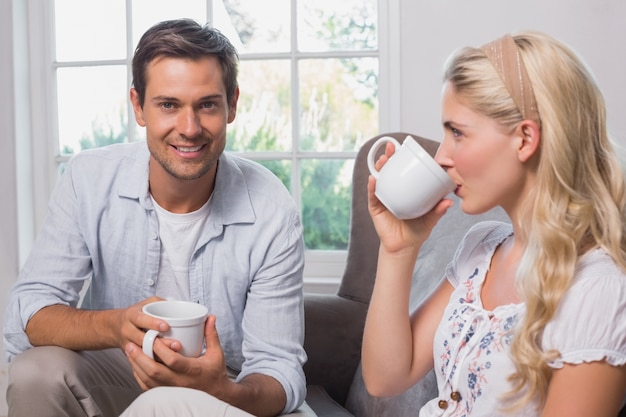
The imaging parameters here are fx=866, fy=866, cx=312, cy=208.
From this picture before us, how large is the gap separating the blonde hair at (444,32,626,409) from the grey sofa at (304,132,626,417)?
0.66 meters

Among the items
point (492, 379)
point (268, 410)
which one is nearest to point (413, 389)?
point (268, 410)

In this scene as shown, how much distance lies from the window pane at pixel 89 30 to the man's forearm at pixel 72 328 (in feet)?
5.32

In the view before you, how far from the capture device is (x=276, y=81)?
3.20 m

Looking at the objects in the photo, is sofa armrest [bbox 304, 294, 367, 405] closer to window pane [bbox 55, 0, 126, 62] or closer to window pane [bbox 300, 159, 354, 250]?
window pane [bbox 300, 159, 354, 250]

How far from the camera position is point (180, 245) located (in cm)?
204

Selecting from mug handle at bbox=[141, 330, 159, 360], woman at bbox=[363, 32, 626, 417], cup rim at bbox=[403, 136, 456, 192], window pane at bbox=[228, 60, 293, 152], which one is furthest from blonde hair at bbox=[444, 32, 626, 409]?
window pane at bbox=[228, 60, 293, 152]

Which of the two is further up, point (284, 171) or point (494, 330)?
point (284, 171)

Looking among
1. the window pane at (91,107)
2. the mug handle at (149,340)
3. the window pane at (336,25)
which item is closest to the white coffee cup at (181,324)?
the mug handle at (149,340)

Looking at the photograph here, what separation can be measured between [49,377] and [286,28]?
1805mm

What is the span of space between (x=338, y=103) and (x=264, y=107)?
28 centimetres

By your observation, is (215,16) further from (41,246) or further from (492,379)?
(492,379)

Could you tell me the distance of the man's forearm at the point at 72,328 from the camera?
1.79 metres

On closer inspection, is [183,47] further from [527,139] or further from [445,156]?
[527,139]

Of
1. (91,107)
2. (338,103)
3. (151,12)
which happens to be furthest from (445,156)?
(91,107)
